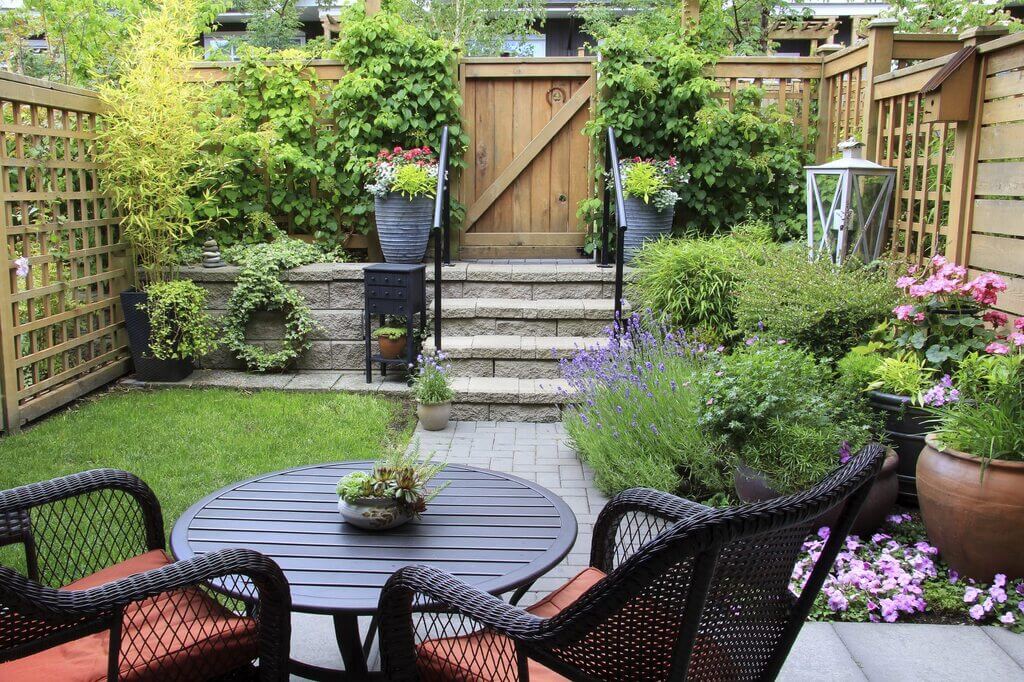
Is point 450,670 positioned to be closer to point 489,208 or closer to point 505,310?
point 505,310

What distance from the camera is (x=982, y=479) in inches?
117

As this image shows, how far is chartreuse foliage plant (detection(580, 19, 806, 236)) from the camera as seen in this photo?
7.02 meters

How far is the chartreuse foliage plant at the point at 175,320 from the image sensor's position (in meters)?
5.93

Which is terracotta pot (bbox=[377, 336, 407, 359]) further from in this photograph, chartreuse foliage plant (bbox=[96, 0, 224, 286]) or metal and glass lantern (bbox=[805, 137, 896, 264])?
metal and glass lantern (bbox=[805, 137, 896, 264])

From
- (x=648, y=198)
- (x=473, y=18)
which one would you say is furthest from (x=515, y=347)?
(x=473, y=18)

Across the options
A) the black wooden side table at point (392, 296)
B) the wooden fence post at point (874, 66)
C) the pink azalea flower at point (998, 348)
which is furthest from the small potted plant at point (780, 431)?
the wooden fence post at point (874, 66)

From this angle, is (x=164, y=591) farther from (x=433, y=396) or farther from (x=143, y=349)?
(x=143, y=349)

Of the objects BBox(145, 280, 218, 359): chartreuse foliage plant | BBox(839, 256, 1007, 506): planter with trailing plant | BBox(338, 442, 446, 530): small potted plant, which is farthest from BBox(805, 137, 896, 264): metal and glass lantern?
BBox(145, 280, 218, 359): chartreuse foliage plant

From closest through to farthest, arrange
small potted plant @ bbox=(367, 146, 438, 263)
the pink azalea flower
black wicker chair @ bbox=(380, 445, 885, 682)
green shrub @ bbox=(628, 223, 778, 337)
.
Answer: black wicker chair @ bbox=(380, 445, 885, 682), the pink azalea flower, green shrub @ bbox=(628, 223, 778, 337), small potted plant @ bbox=(367, 146, 438, 263)

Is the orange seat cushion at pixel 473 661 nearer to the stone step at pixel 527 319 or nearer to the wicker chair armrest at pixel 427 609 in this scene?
the wicker chair armrest at pixel 427 609

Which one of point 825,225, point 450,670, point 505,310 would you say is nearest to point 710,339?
point 825,225

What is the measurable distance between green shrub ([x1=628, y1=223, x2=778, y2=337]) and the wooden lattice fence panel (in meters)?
3.64

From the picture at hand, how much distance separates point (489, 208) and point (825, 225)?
3148 millimetres

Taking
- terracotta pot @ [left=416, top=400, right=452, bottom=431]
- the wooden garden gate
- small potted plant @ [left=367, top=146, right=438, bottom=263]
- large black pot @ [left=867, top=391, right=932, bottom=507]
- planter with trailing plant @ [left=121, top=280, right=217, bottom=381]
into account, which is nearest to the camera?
large black pot @ [left=867, top=391, right=932, bottom=507]
